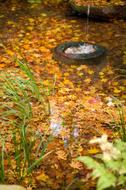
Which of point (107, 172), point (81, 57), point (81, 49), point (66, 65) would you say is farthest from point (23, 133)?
point (81, 49)

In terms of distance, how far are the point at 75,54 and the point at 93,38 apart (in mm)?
940

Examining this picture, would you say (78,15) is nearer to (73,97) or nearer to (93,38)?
(93,38)

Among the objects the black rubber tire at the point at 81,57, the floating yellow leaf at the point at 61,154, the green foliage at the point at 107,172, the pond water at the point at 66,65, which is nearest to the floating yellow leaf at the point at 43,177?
the floating yellow leaf at the point at 61,154

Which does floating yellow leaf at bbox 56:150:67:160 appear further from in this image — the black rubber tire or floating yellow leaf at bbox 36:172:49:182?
the black rubber tire

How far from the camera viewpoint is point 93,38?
6746mm

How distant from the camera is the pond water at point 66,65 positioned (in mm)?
4480

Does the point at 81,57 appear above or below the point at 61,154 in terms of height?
above

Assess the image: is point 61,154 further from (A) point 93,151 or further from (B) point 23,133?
(B) point 23,133

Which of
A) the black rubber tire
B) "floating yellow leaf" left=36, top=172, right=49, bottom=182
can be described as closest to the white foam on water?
the black rubber tire

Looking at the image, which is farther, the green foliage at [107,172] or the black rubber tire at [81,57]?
the black rubber tire at [81,57]

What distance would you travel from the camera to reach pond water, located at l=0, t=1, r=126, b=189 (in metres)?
4.48

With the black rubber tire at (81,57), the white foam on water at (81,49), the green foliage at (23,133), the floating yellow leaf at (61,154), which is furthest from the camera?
the white foam on water at (81,49)

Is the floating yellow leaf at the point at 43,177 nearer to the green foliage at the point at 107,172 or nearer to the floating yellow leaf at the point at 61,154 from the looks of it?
the floating yellow leaf at the point at 61,154

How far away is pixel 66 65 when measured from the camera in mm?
5820
